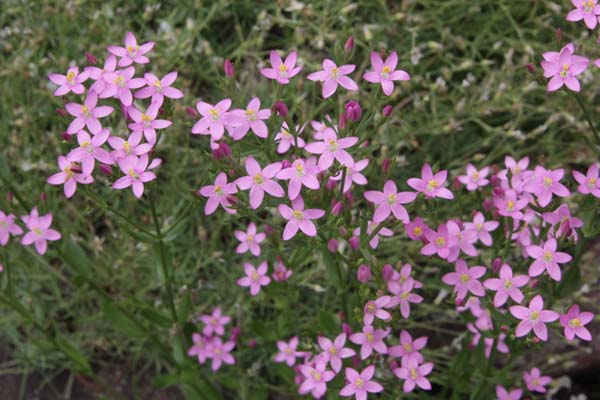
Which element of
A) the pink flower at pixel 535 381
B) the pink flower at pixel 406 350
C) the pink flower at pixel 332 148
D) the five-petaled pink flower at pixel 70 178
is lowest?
the pink flower at pixel 535 381

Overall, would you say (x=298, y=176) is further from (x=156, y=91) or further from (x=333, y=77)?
(x=156, y=91)

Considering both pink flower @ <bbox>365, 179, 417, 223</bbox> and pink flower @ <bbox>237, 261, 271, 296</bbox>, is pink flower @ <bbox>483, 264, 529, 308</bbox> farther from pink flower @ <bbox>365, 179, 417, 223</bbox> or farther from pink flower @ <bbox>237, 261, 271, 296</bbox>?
pink flower @ <bbox>237, 261, 271, 296</bbox>

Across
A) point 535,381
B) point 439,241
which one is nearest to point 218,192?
point 439,241

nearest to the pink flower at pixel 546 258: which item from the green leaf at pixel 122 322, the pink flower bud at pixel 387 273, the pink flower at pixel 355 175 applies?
the pink flower bud at pixel 387 273

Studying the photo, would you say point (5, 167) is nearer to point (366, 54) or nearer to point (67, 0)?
point (67, 0)

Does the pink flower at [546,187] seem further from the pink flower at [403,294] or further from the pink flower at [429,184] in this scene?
the pink flower at [403,294]

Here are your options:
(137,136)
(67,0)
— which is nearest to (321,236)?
(137,136)
